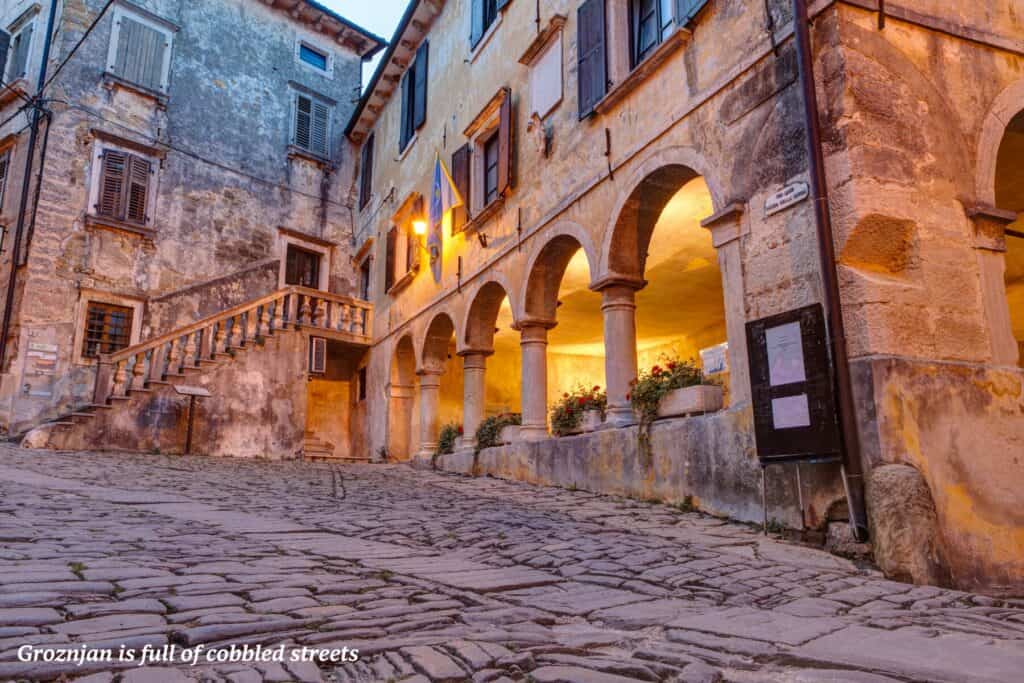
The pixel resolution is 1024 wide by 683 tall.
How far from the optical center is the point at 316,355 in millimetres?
15547

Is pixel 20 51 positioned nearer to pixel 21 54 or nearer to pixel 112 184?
pixel 21 54

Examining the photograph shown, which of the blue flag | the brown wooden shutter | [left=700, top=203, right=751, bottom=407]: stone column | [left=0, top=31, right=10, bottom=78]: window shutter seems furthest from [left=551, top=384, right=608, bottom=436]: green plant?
[left=0, top=31, right=10, bottom=78]: window shutter

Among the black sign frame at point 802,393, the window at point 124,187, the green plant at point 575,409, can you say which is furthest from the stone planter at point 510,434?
the window at point 124,187

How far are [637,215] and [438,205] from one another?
235 inches

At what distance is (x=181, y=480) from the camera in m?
8.27

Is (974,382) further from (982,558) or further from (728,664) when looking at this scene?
(728,664)

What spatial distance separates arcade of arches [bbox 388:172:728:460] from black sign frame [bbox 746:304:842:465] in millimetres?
2469

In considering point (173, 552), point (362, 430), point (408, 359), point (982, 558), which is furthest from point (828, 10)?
point (362, 430)

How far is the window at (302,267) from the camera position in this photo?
1908cm

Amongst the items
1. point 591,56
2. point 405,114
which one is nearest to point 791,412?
point 591,56

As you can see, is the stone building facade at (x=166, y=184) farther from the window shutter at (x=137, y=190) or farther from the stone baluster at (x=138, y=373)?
the stone baluster at (x=138, y=373)

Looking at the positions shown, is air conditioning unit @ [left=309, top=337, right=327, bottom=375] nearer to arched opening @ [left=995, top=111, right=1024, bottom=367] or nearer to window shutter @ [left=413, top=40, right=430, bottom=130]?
window shutter @ [left=413, top=40, right=430, bottom=130]

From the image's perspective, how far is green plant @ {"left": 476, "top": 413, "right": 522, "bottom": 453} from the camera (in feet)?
37.2

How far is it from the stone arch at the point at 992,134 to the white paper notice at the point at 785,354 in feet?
6.34
